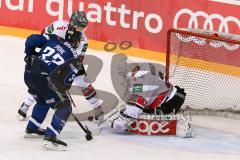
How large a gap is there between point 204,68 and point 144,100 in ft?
3.60

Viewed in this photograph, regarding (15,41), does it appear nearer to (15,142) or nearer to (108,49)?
(108,49)

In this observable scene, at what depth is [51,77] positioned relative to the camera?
484 centimetres

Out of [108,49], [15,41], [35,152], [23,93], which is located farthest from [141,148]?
[15,41]

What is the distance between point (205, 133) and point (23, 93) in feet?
6.40

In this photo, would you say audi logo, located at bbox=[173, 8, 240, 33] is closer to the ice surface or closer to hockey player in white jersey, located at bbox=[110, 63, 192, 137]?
the ice surface

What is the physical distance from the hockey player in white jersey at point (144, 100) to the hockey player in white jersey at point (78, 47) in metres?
0.39

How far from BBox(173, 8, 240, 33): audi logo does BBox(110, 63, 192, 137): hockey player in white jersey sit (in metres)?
2.26

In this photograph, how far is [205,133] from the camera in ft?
18.4

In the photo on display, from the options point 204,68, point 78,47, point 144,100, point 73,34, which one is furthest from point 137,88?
point 204,68

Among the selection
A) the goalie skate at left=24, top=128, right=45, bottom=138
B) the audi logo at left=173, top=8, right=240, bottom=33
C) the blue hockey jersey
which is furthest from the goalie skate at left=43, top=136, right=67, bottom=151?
the audi logo at left=173, top=8, right=240, bottom=33

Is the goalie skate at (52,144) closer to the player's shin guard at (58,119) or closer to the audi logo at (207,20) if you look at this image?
the player's shin guard at (58,119)

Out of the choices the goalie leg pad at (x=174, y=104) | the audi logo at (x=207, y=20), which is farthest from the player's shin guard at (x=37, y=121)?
the audi logo at (x=207, y=20)

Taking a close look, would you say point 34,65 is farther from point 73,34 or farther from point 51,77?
point 73,34

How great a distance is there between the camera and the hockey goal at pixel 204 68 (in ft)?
19.9
